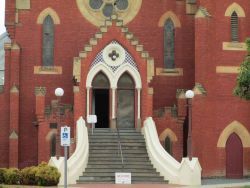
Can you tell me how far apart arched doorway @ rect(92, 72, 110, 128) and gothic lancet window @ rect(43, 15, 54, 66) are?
364 centimetres

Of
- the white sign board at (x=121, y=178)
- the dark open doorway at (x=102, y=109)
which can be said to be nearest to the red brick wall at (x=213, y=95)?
the dark open doorway at (x=102, y=109)

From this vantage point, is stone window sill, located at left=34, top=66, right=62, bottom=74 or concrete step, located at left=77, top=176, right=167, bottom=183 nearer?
concrete step, located at left=77, top=176, right=167, bottom=183

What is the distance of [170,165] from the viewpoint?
3678 centimetres

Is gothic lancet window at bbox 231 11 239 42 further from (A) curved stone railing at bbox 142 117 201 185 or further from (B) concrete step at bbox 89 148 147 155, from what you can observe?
(B) concrete step at bbox 89 148 147 155

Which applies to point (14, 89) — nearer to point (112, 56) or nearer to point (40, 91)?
point (40, 91)

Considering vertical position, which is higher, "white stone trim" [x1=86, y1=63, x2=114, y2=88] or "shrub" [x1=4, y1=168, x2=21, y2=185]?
"white stone trim" [x1=86, y1=63, x2=114, y2=88]

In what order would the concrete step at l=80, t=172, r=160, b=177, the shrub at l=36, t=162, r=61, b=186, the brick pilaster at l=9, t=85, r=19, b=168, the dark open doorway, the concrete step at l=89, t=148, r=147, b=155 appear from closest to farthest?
the shrub at l=36, t=162, r=61, b=186 < the concrete step at l=80, t=172, r=160, b=177 < the concrete step at l=89, t=148, r=147, b=155 < the brick pilaster at l=9, t=85, r=19, b=168 < the dark open doorway

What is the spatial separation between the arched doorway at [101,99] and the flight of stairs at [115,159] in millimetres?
2551

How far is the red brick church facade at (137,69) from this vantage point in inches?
1634

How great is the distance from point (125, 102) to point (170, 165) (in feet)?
22.7

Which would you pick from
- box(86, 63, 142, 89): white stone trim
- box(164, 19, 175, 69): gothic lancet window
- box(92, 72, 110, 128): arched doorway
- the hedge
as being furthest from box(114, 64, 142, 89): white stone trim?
the hedge

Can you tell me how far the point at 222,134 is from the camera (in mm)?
41719

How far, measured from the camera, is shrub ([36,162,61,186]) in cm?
3108

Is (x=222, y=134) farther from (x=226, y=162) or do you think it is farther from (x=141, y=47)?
(x=141, y=47)
